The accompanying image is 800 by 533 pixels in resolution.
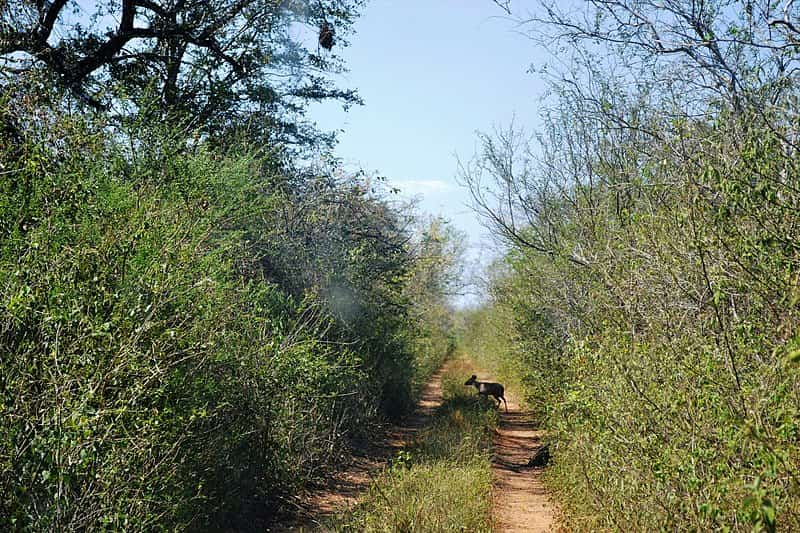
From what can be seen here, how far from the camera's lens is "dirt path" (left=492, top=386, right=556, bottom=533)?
405 inches

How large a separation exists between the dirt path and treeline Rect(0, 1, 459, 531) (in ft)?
8.74

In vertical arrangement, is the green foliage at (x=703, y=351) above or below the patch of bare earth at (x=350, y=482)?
above

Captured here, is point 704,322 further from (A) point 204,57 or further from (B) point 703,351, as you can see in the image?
(A) point 204,57

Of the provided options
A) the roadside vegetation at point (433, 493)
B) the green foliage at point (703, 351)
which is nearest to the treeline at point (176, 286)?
the roadside vegetation at point (433, 493)

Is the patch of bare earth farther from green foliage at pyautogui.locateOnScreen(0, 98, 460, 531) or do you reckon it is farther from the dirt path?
the dirt path

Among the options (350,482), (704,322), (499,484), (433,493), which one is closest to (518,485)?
(499,484)

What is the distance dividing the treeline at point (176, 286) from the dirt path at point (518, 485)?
266 centimetres

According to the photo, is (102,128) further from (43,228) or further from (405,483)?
(405,483)

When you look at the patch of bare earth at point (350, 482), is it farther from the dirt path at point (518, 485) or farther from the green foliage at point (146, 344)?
the dirt path at point (518, 485)

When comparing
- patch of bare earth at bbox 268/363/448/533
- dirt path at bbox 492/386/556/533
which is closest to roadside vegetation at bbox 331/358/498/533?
dirt path at bbox 492/386/556/533

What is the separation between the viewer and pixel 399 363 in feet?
66.1

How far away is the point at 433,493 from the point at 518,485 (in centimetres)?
457

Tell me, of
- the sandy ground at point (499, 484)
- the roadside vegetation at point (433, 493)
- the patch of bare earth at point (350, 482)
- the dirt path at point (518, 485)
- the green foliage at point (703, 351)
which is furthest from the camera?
the dirt path at point (518, 485)

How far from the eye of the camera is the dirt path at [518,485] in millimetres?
10281
